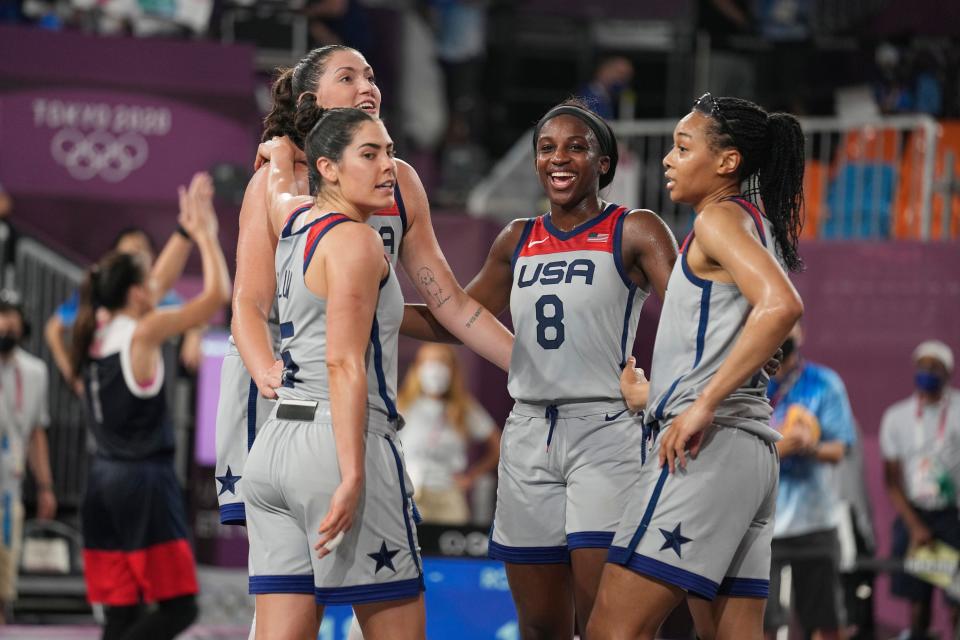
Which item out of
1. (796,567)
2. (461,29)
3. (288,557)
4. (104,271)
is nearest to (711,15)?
(461,29)

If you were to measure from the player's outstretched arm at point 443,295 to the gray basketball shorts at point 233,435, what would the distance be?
60cm

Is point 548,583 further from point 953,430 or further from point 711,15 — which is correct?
point 711,15

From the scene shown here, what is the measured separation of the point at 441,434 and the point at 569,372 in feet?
16.3

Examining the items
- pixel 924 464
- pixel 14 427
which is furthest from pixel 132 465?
pixel 924 464

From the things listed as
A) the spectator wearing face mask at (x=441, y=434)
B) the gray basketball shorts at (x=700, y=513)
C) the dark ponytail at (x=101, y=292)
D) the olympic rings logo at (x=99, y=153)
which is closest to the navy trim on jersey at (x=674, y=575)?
the gray basketball shorts at (x=700, y=513)

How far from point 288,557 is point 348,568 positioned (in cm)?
18

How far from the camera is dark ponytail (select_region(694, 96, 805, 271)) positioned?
3.81 metres

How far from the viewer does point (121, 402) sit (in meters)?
6.18

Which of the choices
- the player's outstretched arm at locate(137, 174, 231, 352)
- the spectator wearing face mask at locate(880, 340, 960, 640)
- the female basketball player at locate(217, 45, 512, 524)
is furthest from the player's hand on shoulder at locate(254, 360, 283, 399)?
the spectator wearing face mask at locate(880, 340, 960, 640)

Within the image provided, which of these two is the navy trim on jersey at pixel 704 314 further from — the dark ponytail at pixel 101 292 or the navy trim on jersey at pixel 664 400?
the dark ponytail at pixel 101 292

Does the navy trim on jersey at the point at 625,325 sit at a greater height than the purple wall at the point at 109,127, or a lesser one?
lesser

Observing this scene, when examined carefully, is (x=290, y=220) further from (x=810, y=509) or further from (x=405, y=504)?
(x=810, y=509)

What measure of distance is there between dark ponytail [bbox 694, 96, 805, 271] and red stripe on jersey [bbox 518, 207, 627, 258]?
48 centimetres

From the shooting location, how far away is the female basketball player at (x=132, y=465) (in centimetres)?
618
